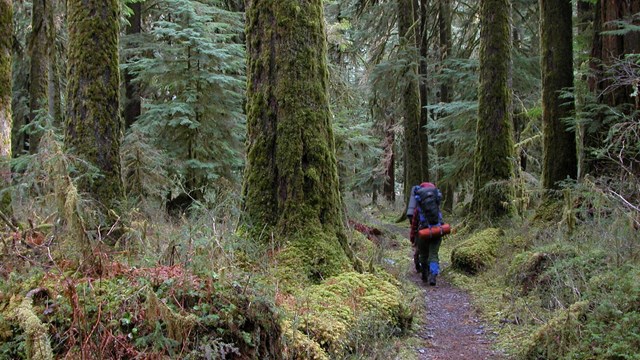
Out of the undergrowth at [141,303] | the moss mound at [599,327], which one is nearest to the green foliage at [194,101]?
the undergrowth at [141,303]

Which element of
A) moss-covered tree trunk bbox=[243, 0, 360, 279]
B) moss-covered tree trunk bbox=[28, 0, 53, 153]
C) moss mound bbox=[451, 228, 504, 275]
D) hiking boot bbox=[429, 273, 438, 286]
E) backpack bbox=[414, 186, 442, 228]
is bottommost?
hiking boot bbox=[429, 273, 438, 286]

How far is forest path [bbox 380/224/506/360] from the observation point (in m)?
5.47

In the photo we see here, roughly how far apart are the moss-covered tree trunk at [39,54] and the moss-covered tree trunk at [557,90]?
525 inches

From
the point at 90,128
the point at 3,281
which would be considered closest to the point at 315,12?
the point at 90,128

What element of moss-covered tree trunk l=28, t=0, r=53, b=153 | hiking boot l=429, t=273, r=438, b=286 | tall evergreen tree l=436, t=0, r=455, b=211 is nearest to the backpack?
hiking boot l=429, t=273, r=438, b=286

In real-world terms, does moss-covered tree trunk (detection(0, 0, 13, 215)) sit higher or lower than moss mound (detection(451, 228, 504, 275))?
higher

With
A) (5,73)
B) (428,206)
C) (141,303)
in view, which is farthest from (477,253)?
(5,73)

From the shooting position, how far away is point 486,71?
40.8 feet

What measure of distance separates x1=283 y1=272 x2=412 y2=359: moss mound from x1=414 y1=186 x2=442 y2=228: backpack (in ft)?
11.0

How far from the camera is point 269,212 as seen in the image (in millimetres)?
6246

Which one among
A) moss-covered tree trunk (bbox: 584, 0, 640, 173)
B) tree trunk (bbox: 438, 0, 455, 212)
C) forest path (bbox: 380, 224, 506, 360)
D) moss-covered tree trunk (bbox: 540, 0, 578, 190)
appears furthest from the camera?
tree trunk (bbox: 438, 0, 455, 212)

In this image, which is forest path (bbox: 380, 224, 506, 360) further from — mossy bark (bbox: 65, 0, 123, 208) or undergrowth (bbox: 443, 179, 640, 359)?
mossy bark (bbox: 65, 0, 123, 208)

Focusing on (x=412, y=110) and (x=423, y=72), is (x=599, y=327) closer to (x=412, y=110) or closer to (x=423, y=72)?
(x=412, y=110)

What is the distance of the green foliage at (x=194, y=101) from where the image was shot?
42.9ft
